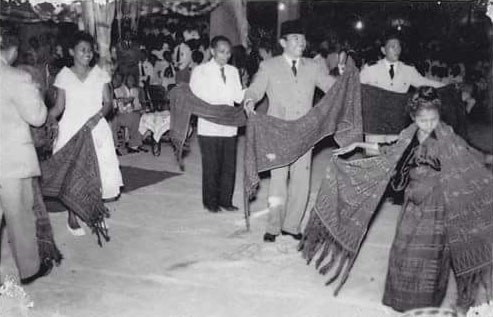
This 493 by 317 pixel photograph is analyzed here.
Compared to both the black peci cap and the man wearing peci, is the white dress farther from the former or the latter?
the black peci cap

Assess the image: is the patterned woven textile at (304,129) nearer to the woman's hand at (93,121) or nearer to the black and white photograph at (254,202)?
the black and white photograph at (254,202)

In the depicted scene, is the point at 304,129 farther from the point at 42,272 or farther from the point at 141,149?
the point at 141,149

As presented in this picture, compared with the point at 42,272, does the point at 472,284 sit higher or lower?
higher

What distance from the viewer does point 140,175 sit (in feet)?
30.5

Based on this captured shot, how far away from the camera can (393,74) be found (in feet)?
23.7

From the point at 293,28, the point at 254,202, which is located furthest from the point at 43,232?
the point at 254,202

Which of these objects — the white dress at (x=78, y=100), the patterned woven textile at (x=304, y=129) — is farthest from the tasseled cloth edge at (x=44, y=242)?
the patterned woven textile at (x=304, y=129)

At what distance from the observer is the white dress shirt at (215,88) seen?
22.5ft

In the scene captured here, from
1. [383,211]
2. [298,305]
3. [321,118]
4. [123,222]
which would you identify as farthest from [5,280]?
[383,211]

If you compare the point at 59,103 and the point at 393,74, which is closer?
the point at 59,103

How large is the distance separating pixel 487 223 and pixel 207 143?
344 cm

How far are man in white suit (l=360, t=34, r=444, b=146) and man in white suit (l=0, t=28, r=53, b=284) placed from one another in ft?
13.1

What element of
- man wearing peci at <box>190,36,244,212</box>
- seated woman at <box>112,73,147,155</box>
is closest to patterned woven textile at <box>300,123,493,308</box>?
man wearing peci at <box>190,36,244,212</box>

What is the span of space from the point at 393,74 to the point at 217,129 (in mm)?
2114
